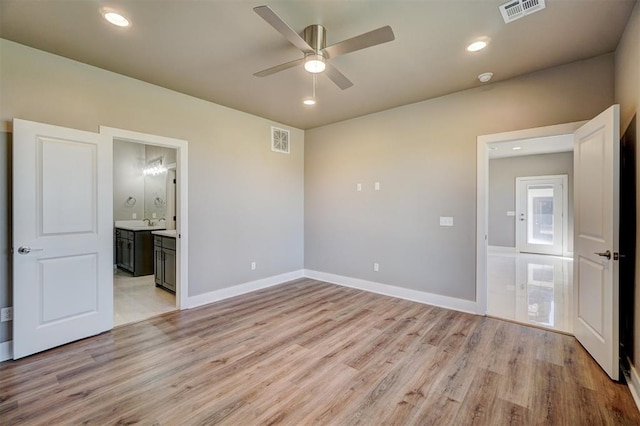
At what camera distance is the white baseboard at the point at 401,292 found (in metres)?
3.77

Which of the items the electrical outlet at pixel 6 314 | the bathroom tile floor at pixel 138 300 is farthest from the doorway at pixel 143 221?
the electrical outlet at pixel 6 314

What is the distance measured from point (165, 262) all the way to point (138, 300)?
0.65 meters

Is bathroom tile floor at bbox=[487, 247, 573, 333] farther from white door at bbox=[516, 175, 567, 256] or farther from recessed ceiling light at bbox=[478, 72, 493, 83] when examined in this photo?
recessed ceiling light at bbox=[478, 72, 493, 83]

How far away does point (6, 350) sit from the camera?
2.57 m

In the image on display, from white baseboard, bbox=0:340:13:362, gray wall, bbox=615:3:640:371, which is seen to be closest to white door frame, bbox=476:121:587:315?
gray wall, bbox=615:3:640:371

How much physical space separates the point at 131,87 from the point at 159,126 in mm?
489

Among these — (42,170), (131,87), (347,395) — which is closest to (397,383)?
(347,395)

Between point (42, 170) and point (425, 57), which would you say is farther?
point (425, 57)

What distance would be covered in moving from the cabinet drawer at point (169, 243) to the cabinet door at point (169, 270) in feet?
0.21

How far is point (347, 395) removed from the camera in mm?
2100

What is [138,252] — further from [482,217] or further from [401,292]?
[482,217]

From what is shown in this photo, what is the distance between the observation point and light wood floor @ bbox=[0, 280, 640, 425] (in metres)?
1.90

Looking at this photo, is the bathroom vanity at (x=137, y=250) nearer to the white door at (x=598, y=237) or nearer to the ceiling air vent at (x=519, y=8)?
the ceiling air vent at (x=519, y=8)

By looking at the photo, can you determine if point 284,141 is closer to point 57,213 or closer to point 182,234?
point 182,234
